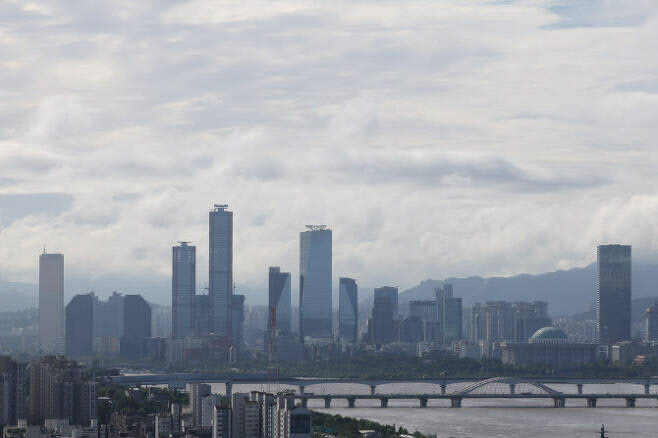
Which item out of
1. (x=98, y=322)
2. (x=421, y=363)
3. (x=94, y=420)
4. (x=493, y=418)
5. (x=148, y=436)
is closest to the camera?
(x=148, y=436)

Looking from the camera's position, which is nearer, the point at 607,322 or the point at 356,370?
the point at 356,370

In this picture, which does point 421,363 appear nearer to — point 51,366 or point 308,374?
point 308,374

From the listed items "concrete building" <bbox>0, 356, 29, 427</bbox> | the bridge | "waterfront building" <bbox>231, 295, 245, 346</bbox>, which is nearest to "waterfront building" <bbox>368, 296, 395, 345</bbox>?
"waterfront building" <bbox>231, 295, 245, 346</bbox>

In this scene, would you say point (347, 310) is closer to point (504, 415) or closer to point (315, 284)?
point (315, 284)

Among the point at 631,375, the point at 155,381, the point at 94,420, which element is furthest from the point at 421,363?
the point at 94,420

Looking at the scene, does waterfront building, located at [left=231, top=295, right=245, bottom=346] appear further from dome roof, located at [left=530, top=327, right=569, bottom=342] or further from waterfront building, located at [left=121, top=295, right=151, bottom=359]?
dome roof, located at [left=530, top=327, right=569, bottom=342]

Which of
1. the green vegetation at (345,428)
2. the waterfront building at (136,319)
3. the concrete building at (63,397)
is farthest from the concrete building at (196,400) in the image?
the waterfront building at (136,319)

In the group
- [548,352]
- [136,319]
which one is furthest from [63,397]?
[136,319]
